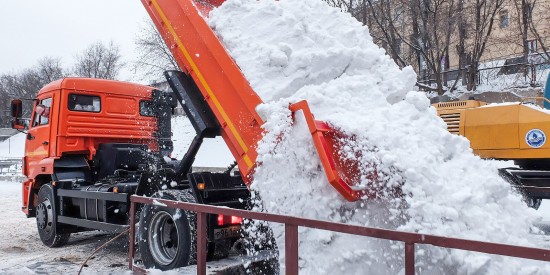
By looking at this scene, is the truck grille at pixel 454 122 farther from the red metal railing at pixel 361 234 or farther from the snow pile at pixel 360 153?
the red metal railing at pixel 361 234

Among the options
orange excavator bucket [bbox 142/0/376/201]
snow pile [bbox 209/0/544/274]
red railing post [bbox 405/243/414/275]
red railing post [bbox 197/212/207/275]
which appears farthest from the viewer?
red railing post [bbox 197/212/207/275]

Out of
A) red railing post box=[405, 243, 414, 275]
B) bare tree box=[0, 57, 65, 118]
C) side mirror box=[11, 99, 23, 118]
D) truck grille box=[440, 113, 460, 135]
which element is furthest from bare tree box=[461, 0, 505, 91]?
bare tree box=[0, 57, 65, 118]

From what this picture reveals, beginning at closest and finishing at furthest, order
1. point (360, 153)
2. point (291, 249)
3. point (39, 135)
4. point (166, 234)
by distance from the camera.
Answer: point (291, 249) → point (360, 153) → point (166, 234) → point (39, 135)

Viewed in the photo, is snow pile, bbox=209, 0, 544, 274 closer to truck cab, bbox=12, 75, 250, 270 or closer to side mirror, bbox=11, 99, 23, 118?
truck cab, bbox=12, 75, 250, 270

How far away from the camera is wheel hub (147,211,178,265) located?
16.2ft

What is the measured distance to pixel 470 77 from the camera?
958 inches

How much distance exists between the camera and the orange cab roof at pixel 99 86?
765 centimetres

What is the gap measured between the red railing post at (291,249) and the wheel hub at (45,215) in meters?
5.78

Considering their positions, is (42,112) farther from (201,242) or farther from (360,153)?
(360,153)

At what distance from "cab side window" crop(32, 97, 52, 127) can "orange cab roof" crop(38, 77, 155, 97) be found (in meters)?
0.20

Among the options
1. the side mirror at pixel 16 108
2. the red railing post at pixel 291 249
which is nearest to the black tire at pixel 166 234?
the red railing post at pixel 291 249

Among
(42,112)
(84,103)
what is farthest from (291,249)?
(42,112)

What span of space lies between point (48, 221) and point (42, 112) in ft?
5.87

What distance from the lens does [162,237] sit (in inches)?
199
